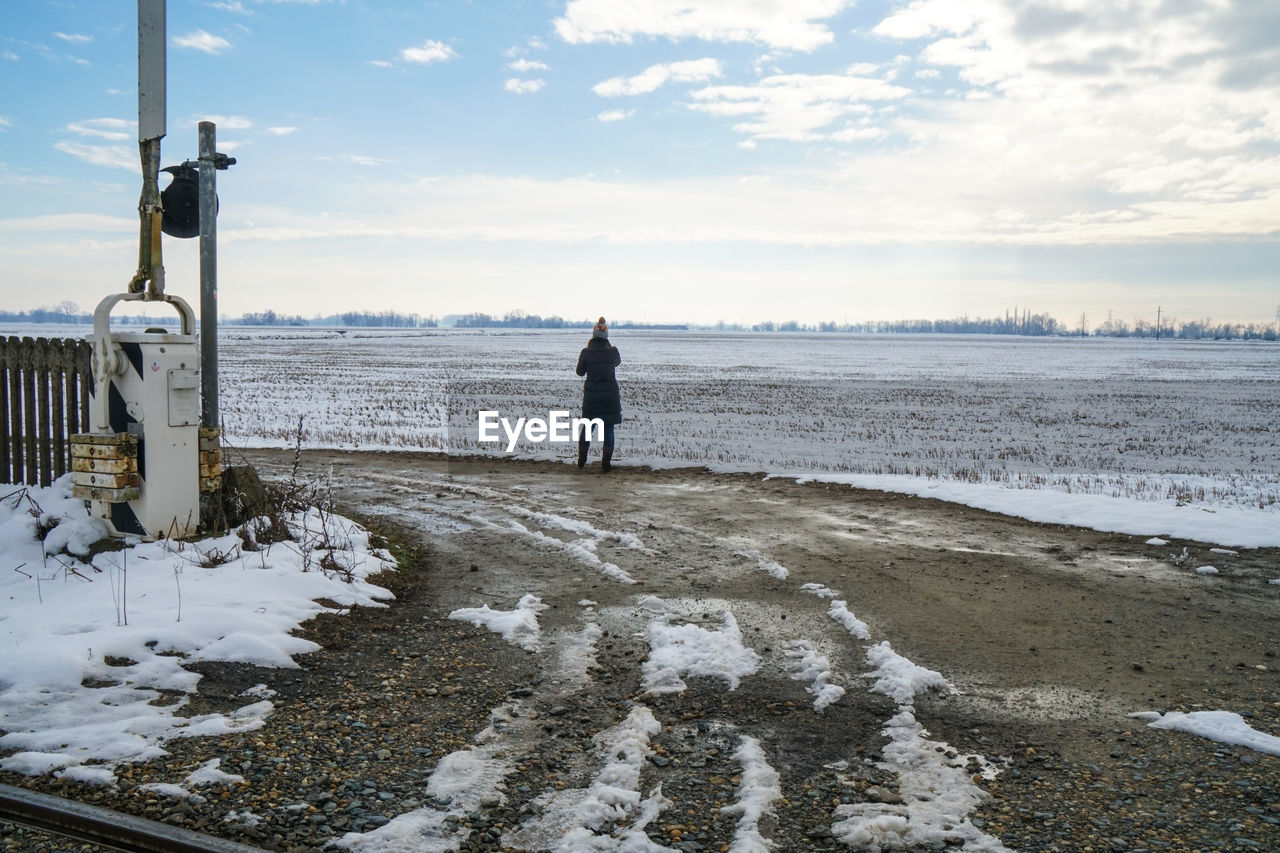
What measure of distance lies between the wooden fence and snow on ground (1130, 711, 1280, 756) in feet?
30.6

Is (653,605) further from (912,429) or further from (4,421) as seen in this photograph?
(912,429)

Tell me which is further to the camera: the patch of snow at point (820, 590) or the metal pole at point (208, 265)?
the metal pole at point (208, 265)

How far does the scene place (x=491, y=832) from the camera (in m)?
3.58

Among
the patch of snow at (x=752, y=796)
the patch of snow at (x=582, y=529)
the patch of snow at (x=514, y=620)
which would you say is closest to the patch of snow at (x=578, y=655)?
the patch of snow at (x=514, y=620)

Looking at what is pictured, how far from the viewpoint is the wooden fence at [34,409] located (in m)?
8.34

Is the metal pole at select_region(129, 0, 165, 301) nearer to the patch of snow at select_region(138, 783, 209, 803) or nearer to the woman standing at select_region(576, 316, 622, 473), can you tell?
the patch of snow at select_region(138, 783, 209, 803)

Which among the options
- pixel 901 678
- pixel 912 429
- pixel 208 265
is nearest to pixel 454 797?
pixel 901 678

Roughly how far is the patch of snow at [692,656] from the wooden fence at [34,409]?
247 inches

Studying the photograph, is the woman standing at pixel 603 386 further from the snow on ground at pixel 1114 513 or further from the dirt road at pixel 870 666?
the snow on ground at pixel 1114 513

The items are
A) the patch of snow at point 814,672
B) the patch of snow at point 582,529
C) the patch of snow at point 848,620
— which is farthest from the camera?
the patch of snow at point 582,529

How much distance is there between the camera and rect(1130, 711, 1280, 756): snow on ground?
179 inches

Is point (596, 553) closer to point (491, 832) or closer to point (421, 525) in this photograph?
point (421, 525)

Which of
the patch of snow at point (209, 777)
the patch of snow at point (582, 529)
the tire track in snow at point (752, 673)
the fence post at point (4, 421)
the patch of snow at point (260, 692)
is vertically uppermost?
the fence post at point (4, 421)

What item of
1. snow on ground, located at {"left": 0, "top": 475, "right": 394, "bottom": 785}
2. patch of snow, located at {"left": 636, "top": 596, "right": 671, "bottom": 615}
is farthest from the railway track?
patch of snow, located at {"left": 636, "top": 596, "right": 671, "bottom": 615}
